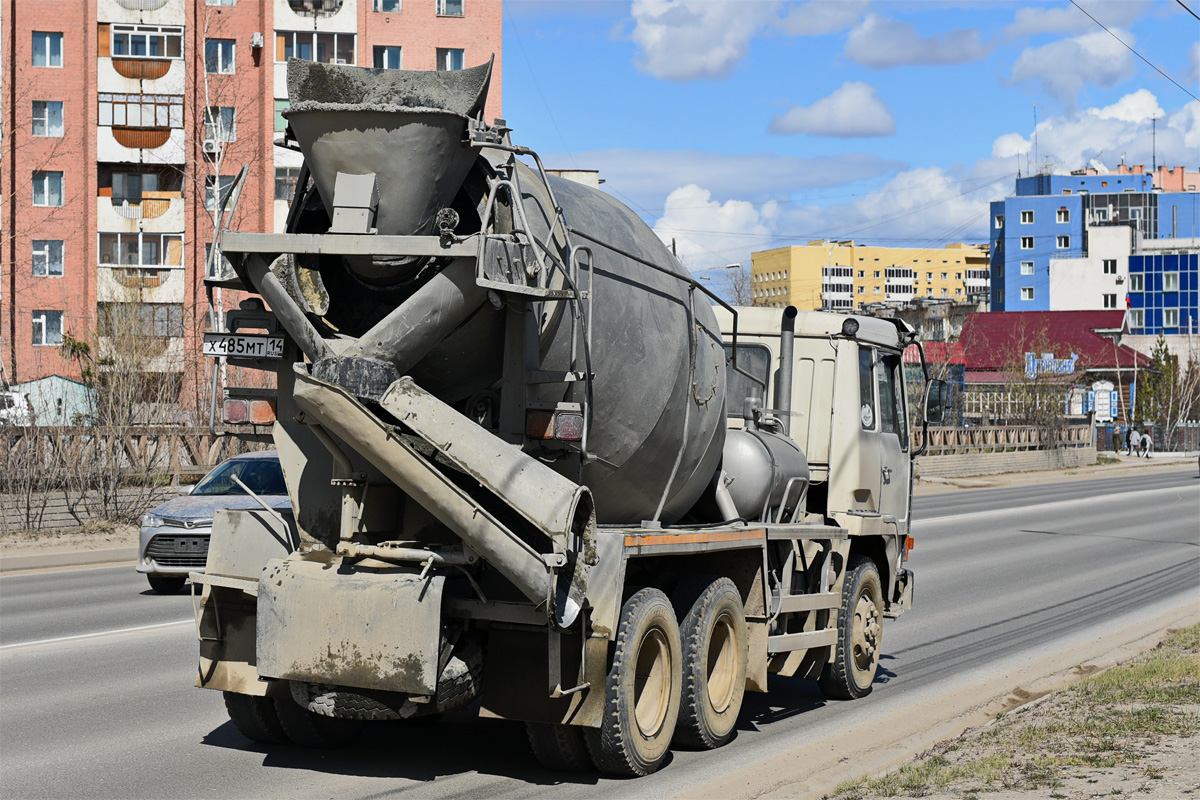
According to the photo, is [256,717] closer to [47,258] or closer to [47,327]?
[47,327]

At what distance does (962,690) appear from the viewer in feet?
34.7

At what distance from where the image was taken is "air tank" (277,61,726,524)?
648 centimetres

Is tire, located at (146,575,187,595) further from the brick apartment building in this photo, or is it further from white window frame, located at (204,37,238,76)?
white window frame, located at (204,37,238,76)

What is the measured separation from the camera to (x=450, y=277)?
21.4ft

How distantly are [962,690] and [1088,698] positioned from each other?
1346 millimetres

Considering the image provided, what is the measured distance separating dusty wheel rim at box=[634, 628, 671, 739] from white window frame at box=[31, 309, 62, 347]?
44.9m

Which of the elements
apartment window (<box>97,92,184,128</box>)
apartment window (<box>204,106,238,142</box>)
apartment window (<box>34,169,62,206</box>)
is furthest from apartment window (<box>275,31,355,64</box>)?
apartment window (<box>34,169,62,206</box>)

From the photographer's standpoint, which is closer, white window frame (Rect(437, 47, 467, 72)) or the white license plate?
the white license plate

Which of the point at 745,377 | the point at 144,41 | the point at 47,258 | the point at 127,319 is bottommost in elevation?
the point at 745,377

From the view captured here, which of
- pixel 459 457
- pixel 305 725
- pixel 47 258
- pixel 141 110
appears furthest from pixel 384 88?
pixel 47 258

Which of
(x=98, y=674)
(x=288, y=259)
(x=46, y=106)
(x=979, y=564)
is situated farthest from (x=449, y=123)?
(x=46, y=106)

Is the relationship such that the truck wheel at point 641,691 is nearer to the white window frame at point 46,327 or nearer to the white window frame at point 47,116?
the white window frame at point 46,327

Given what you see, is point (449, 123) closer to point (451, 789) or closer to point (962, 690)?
point (451, 789)

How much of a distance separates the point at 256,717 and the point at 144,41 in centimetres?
4546
